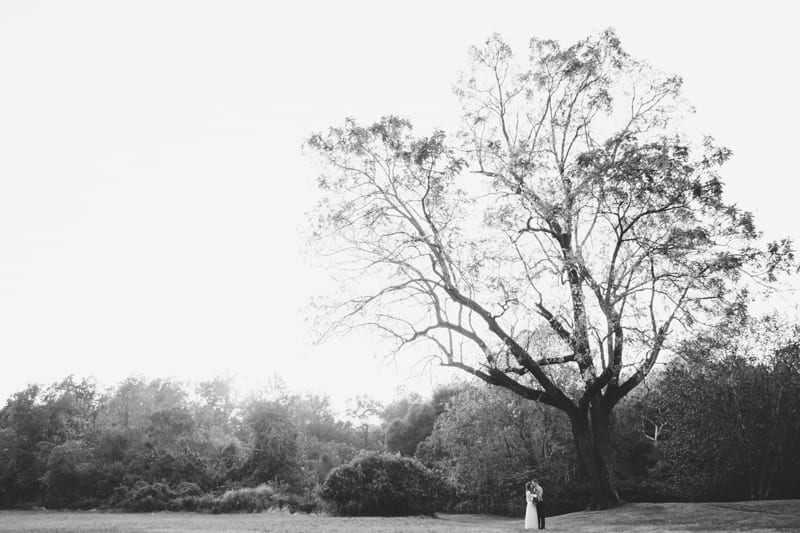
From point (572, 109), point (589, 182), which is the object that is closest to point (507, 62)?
point (572, 109)

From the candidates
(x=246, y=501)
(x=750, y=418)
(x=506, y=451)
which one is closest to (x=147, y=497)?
(x=246, y=501)

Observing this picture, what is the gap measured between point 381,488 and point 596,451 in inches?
387

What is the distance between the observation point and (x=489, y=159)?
2150cm

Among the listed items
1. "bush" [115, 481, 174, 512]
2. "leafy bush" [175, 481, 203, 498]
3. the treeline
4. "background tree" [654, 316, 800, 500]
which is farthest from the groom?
"leafy bush" [175, 481, 203, 498]

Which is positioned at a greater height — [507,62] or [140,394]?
[507,62]

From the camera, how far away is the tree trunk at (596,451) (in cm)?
2041

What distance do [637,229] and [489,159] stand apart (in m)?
6.08

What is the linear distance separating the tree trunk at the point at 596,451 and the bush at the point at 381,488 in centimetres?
812

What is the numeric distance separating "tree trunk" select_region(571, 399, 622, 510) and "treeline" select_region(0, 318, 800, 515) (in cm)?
350

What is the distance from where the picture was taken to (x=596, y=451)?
67.4ft

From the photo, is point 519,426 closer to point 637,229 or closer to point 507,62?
point 637,229

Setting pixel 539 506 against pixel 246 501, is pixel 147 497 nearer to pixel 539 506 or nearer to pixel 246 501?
pixel 246 501

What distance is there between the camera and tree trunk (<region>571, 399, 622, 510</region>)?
20.4 meters

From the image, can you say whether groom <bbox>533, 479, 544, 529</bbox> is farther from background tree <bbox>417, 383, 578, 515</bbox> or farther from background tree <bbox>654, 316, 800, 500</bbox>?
background tree <bbox>417, 383, 578, 515</bbox>
